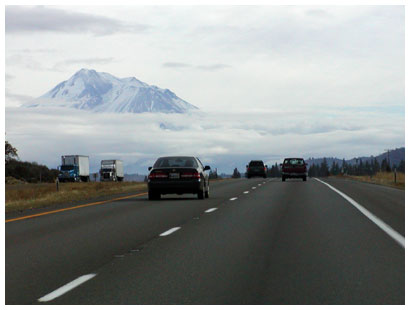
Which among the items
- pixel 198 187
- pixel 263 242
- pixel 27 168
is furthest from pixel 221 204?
pixel 27 168

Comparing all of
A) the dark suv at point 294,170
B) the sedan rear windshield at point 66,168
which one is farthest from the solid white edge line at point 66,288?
the sedan rear windshield at point 66,168

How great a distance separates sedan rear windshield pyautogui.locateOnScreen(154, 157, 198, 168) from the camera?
88.9 ft

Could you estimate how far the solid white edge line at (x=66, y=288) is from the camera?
25.0 feet

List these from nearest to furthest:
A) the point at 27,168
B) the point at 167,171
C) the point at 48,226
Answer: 1. the point at 48,226
2. the point at 167,171
3. the point at 27,168

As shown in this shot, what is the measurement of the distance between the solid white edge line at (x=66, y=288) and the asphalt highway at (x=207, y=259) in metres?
0.01

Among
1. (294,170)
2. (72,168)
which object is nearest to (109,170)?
(72,168)

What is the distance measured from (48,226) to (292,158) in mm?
42876

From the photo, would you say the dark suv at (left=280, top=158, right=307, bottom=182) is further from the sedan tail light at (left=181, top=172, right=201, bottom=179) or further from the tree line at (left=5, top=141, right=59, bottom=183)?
the tree line at (left=5, top=141, right=59, bottom=183)

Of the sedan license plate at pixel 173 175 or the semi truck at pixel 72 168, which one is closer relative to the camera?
the sedan license plate at pixel 173 175

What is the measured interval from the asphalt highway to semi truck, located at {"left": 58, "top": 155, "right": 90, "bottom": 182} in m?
65.1

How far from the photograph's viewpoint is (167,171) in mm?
26109

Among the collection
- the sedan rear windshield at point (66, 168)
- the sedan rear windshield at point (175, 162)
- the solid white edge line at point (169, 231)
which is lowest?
the solid white edge line at point (169, 231)

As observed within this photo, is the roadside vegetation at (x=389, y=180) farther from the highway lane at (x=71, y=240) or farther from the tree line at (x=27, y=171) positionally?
the tree line at (x=27, y=171)
